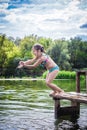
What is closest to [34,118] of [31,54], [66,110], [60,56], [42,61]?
[66,110]

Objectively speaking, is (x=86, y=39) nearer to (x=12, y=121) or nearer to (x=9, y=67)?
(x=9, y=67)

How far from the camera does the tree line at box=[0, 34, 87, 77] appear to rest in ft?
86.3

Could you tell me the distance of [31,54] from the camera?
29.0 m

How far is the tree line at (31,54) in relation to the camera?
86.3 ft

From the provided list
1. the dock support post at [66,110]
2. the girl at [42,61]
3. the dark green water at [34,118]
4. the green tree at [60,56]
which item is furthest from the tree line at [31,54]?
the girl at [42,61]

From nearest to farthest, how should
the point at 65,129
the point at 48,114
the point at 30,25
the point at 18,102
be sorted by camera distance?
1. the point at 65,129
2. the point at 48,114
3. the point at 18,102
4. the point at 30,25

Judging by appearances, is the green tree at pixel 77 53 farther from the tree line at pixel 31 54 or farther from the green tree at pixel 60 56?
the green tree at pixel 60 56

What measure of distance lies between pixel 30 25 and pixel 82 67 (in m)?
6.23

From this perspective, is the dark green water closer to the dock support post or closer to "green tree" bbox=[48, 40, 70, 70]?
the dock support post

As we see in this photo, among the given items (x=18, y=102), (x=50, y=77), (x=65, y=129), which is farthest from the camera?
(x=18, y=102)

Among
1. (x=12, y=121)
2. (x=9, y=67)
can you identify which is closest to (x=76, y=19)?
(x=9, y=67)

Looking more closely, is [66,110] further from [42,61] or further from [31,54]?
[31,54]

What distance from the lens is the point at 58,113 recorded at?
246 inches

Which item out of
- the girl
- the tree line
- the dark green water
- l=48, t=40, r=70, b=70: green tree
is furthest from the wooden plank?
l=48, t=40, r=70, b=70: green tree
